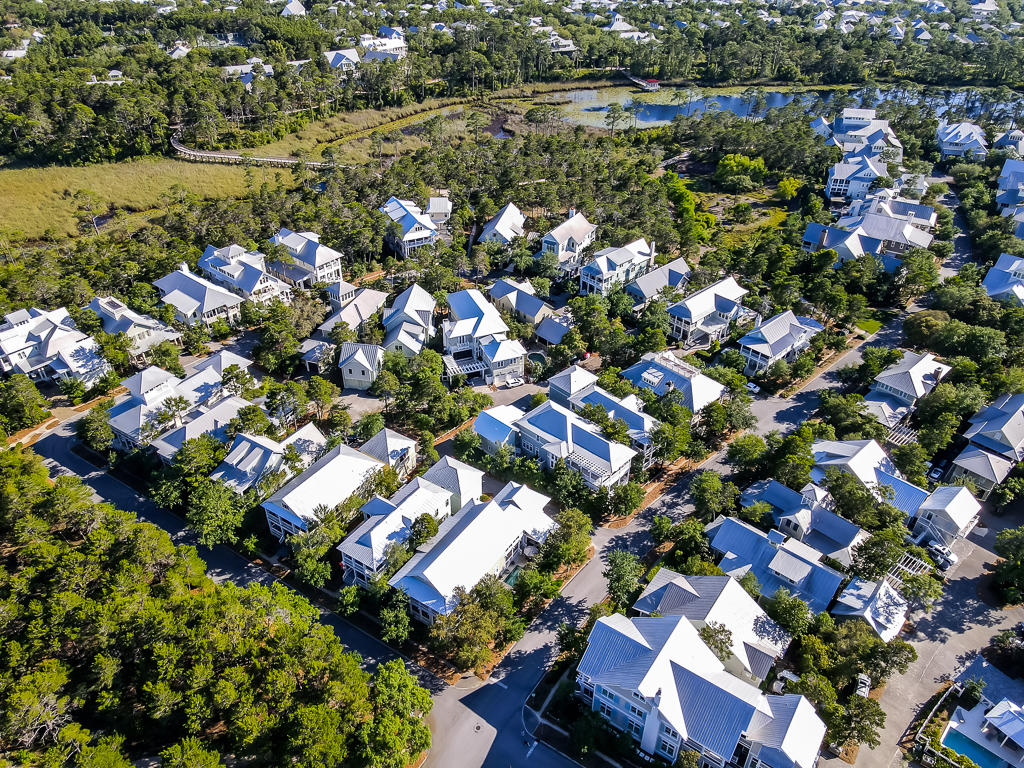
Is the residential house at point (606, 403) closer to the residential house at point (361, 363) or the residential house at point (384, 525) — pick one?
the residential house at point (384, 525)

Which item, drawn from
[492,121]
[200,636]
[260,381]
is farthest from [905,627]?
[492,121]

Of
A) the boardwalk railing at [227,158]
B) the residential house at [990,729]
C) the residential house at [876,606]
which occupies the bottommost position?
the residential house at [990,729]

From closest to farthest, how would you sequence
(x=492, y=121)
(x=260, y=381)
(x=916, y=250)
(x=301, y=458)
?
(x=301, y=458) → (x=260, y=381) → (x=916, y=250) → (x=492, y=121)

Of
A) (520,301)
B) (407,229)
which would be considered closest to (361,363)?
(520,301)

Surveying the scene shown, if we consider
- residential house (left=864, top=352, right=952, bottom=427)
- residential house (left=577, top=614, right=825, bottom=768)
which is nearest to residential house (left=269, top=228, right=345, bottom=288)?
residential house (left=577, top=614, right=825, bottom=768)

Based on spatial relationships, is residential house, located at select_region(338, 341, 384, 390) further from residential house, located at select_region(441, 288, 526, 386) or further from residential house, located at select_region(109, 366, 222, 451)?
residential house, located at select_region(109, 366, 222, 451)

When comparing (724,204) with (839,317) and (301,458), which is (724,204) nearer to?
(839,317)

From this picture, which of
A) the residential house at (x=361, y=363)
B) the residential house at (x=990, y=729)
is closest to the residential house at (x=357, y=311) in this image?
the residential house at (x=361, y=363)
